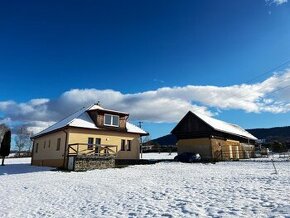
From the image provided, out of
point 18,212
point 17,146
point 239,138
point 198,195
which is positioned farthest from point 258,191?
point 17,146

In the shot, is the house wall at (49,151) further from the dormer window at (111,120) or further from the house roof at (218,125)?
the house roof at (218,125)

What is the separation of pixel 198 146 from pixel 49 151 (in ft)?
59.5

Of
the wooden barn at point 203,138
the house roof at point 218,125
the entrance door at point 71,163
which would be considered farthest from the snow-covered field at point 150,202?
the house roof at point 218,125

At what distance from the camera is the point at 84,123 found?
1139 inches

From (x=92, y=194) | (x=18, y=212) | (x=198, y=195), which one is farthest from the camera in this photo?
(x=92, y=194)

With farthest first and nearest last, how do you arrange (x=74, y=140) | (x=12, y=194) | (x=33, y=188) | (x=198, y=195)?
(x=74, y=140), (x=33, y=188), (x=12, y=194), (x=198, y=195)

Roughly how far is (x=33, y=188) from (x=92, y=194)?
4323mm

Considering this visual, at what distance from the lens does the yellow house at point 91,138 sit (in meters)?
27.1

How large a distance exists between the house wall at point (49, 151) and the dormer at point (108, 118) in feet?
13.3

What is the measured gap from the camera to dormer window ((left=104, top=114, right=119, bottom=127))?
3108 centimetres

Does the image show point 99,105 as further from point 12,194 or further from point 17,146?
point 17,146

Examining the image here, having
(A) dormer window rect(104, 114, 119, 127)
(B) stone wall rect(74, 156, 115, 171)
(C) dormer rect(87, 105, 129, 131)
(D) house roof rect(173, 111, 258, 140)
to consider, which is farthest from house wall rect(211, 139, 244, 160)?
(B) stone wall rect(74, 156, 115, 171)

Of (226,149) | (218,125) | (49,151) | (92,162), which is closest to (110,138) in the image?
(92,162)

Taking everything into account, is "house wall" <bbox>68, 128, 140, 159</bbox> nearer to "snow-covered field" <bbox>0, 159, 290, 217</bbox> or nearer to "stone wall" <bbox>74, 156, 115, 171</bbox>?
"stone wall" <bbox>74, 156, 115, 171</bbox>
